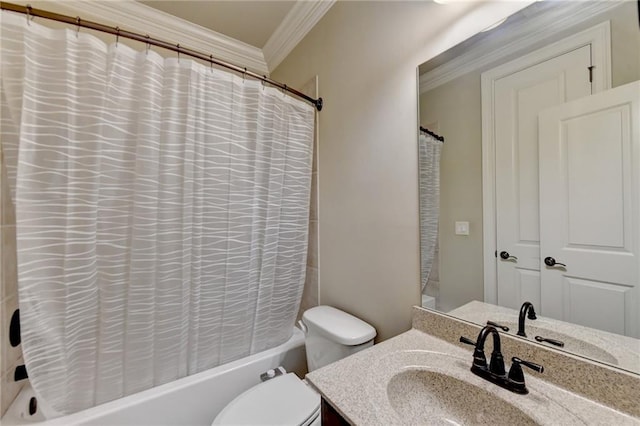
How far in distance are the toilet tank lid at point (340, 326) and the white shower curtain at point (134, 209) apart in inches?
11.7

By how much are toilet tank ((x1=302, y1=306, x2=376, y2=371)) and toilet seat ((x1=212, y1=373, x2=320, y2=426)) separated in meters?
0.15

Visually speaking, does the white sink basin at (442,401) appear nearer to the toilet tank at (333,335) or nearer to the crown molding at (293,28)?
the toilet tank at (333,335)

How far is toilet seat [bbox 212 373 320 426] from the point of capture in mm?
933

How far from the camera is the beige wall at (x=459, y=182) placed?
0.88 m

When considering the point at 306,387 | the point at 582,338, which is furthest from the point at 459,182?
the point at 306,387

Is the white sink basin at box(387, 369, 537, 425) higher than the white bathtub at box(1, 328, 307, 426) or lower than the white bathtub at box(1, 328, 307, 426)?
higher

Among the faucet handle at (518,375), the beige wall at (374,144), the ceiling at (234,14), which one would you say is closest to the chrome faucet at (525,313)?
the faucet handle at (518,375)

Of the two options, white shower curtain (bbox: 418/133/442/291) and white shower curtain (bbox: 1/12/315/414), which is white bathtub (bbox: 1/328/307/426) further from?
white shower curtain (bbox: 418/133/442/291)

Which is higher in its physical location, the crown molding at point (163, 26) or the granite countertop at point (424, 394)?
the crown molding at point (163, 26)

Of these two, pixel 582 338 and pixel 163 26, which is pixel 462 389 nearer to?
pixel 582 338

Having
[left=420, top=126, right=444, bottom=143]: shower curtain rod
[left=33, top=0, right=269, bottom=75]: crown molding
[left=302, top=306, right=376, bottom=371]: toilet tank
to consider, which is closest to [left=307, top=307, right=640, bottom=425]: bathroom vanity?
[left=302, top=306, right=376, bottom=371]: toilet tank

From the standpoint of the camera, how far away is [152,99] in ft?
3.30

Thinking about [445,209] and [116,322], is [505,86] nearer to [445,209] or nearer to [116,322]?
[445,209]

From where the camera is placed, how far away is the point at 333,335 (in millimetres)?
1099
